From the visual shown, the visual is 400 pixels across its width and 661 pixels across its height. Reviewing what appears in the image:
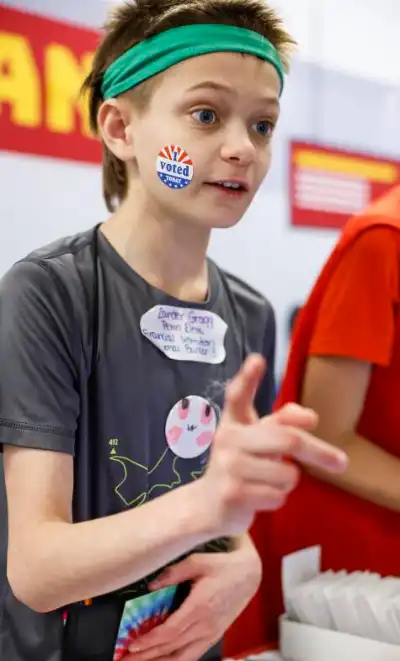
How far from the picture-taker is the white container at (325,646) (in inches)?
42.7

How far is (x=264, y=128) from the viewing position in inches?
40.5

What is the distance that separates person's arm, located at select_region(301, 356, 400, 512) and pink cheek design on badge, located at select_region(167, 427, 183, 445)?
0.96 feet

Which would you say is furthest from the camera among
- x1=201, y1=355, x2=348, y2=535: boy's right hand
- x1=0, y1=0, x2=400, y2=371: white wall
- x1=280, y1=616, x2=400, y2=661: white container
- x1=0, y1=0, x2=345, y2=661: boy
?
x1=0, y1=0, x2=400, y2=371: white wall

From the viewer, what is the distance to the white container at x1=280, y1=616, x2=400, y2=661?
42.7 inches

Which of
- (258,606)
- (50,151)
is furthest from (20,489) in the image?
(50,151)

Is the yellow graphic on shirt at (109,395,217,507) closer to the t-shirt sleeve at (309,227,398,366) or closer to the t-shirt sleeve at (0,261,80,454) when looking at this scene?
the t-shirt sleeve at (0,261,80,454)

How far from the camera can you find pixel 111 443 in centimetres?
99

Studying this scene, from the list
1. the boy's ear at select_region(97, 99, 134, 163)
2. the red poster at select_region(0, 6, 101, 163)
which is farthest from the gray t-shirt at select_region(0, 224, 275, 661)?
the red poster at select_region(0, 6, 101, 163)

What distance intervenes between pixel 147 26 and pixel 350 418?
622mm

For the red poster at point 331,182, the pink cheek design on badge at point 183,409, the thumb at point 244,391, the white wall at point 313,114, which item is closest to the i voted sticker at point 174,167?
the pink cheek design on badge at point 183,409

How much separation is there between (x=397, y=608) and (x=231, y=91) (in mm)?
672

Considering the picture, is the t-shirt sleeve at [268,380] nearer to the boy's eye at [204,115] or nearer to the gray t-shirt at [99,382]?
the gray t-shirt at [99,382]

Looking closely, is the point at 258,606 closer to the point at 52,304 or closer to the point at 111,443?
the point at 111,443

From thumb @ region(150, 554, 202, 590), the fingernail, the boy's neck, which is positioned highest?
the boy's neck
